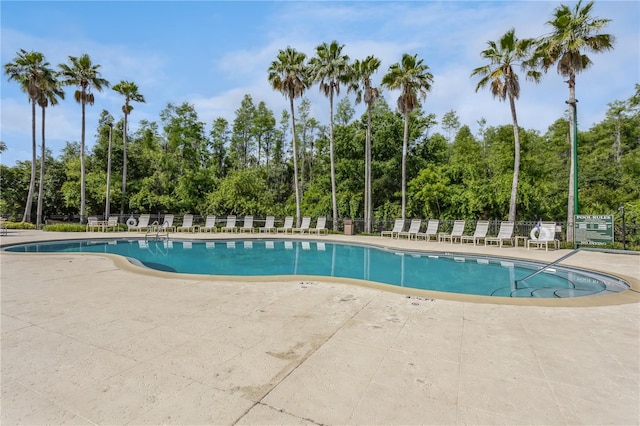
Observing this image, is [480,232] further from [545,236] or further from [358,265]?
[358,265]

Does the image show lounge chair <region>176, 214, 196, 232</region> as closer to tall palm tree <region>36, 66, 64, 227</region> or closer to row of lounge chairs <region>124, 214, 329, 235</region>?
row of lounge chairs <region>124, 214, 329, 235</region>

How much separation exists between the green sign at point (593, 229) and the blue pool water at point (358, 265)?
419cm

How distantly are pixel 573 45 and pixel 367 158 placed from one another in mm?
9393

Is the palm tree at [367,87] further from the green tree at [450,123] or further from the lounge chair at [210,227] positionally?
the green tree at [450,123]

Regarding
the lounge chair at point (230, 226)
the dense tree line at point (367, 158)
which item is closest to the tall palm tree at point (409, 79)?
the dense tree line at point (367, 158)

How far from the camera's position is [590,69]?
12.4m

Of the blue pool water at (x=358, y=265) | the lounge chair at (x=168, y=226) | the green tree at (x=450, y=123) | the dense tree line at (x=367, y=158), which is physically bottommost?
the blue pool water at (x=358, y=265)

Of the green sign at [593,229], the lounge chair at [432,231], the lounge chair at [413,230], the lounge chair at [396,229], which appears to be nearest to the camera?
the green sign at [593,229]

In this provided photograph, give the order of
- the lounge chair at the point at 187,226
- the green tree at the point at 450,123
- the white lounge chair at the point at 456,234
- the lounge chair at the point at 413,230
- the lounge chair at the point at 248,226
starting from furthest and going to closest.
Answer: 1. the green tree at the point at 450,123
2. the lounge chair at the point at 187,226
3. the lounge chair at the point at 248,226
4. the lounge chair at the point at 413,230
5. the white lounge chair at the point at 456,234

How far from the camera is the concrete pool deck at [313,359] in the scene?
199 cm

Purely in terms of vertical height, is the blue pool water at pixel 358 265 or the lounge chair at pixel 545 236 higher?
the lounge chair at pixel 545 236

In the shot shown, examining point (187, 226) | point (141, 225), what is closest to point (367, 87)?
point (187, 226)

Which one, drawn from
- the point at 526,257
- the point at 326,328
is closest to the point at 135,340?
the point at 326,328

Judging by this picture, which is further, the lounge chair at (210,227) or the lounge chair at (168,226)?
the lounge chair at (210,227)
